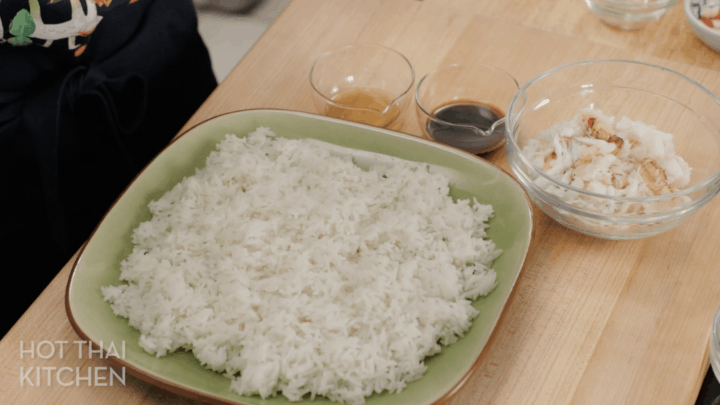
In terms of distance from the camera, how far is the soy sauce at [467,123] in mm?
1194

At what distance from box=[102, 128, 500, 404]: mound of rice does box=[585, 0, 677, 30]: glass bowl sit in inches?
33.3

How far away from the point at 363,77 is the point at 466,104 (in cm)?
30

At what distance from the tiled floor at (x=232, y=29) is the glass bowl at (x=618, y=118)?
2.40 meters

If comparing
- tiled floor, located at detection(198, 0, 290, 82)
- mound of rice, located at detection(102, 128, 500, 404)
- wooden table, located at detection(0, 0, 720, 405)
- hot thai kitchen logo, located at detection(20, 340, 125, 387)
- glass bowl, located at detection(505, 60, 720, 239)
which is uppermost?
glass bowl, located at detection(505, 60, 720, 239)

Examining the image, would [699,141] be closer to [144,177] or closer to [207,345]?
[207,345]

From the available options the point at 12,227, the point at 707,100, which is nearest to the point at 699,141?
the point at 707,100

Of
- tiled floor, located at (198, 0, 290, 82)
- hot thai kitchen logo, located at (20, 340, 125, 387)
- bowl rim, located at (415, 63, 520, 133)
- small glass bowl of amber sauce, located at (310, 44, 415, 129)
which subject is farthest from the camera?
tiled floor, located at (198, 0, 290, 82)

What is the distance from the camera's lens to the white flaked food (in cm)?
98

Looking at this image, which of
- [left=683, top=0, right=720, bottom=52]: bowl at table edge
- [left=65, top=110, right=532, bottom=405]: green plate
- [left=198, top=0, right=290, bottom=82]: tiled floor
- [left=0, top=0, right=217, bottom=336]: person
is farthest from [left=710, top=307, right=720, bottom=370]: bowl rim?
[left=198, top=0, right=290, bottom=82]: tiled floor

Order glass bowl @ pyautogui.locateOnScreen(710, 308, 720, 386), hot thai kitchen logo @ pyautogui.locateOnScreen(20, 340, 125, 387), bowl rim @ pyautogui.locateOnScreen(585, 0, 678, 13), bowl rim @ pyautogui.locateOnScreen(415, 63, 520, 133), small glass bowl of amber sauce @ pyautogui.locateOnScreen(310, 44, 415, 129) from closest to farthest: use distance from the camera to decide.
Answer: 1. glass bowl @ pyautogui.locateOnScreen(710, 308, 720, 386)
2. hot thai kitchen logo @ pyautogui.locateOnScreen(20, 340, 125, 387)
3. bowl rim @ pyautogui.locateOnScreen(415, 63, 520, 133)
4. small glass bowl of amber sauce @ pyautogui.locateOnScreen(310, 44, 415, 129)
5. bowl rim @ pyautogui.locateOnScreen(585, 0, 678, 13)

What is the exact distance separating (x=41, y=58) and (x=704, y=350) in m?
1.63

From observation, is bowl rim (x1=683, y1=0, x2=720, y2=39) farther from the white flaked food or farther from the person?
the person

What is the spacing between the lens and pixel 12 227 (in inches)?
60.4

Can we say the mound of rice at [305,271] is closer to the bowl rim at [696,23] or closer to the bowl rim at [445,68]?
the bowl rim at [445,68]
